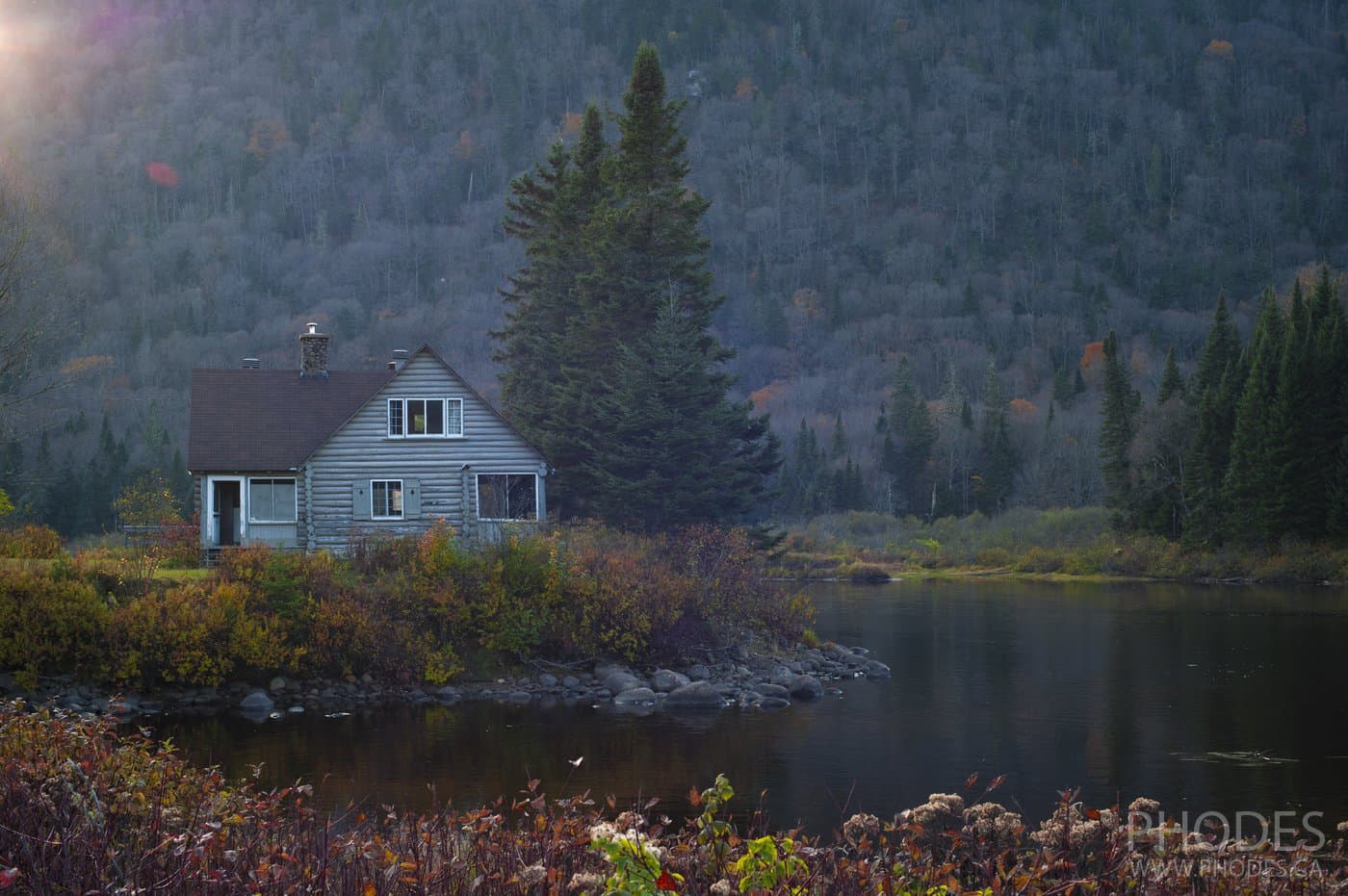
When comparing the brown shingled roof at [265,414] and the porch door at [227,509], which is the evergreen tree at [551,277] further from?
the porch door at [227,509]

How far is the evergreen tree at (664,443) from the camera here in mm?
46969

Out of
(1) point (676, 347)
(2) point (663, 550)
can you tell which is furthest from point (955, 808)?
(1) point (676, 347)

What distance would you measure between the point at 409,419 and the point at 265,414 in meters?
5.73

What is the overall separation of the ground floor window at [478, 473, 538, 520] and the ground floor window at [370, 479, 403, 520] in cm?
271

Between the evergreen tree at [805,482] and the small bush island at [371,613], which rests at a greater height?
the evergreen tree at [805,482]

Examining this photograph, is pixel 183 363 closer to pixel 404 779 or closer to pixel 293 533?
pixel 293 533

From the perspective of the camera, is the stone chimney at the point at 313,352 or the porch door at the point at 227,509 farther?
the stone chimney at the point at 313,352

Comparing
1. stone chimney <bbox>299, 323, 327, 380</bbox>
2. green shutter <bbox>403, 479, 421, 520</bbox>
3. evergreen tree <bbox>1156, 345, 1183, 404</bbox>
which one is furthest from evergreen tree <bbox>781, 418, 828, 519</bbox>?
green shutter <bbox>403, 479, 421, 520</bbox>

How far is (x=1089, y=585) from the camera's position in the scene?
2825 inches

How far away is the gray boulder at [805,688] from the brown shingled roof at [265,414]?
19.4 metres

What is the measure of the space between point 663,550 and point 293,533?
41.0ft

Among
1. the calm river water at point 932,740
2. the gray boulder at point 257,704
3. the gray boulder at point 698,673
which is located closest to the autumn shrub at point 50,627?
the gray boulder at point 257,704

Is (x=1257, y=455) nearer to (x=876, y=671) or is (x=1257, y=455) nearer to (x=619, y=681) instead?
(x=876, y=671)

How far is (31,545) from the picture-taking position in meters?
36.9
